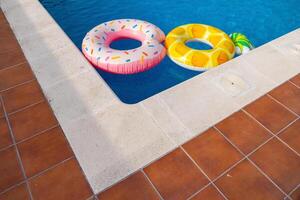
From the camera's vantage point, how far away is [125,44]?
424 cm

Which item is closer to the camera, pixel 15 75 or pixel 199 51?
pixel 15 75

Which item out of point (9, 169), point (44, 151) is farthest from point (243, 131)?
point (9, 169)

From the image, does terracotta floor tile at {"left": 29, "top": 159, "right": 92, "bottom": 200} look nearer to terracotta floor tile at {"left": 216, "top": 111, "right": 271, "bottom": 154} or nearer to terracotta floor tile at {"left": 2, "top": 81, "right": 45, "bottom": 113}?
terracotta floor tile at {"left": 2, "top": 81, "right": 45, "bottom": 113}

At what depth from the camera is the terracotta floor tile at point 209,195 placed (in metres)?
2.09

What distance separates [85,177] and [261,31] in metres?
4.16

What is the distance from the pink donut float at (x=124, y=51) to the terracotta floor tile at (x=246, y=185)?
1.83 metres

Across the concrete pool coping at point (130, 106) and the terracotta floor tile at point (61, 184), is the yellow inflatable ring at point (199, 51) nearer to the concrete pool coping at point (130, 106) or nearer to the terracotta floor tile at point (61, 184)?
the concrete pool coping at point (130, 106)


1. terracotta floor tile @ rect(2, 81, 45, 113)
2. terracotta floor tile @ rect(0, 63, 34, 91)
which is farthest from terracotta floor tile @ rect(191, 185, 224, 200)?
terracotta floor tile @ rect(0, 63, 34, 91)

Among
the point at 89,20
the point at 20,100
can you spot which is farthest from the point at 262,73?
the point at 89,20

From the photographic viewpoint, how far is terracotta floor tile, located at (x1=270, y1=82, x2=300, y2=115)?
9.35ft

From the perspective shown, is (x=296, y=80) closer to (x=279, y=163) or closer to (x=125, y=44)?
(x=279, y=163)

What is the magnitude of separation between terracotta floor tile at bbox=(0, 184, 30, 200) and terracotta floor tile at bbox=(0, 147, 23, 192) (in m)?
0.06

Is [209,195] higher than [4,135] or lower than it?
lower

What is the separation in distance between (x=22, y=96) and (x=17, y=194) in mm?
1180
